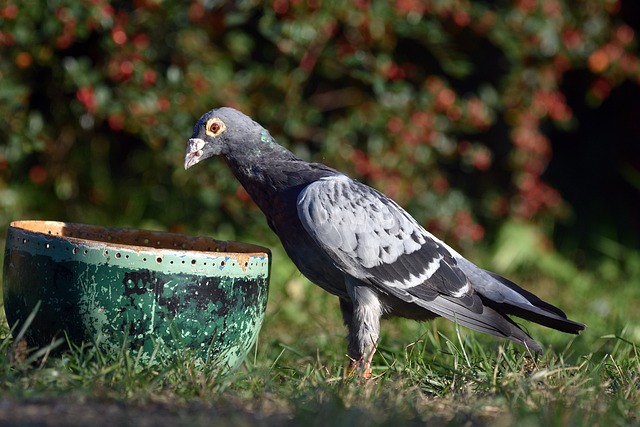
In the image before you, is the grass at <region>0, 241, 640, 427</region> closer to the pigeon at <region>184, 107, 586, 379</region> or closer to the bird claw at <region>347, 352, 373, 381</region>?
the bird claw at <region>347, 352, 373, 381</region>

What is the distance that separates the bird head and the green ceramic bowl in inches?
23.6

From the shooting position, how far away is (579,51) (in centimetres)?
570

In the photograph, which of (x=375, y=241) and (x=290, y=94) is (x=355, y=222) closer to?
(x=375, y=241)

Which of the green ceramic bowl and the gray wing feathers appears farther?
the gray wing feathers

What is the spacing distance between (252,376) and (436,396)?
655 millimetres

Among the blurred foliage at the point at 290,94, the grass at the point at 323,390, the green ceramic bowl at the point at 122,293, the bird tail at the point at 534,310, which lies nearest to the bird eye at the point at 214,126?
the green ceramic bowl at the point at 122,293

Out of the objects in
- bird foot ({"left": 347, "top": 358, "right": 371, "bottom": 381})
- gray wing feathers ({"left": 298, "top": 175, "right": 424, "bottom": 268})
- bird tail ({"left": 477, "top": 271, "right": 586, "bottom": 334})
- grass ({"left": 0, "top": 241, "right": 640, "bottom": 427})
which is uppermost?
gray wing feathers ({"left": 298, "top": 175, "right": 424, "bottom": 268})

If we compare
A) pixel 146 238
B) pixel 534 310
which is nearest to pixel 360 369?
pixel 534 310

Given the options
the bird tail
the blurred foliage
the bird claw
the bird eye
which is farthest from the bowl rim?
the blurred foliage

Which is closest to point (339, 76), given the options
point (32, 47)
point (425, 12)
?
point (425, 12)

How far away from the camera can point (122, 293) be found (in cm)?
288

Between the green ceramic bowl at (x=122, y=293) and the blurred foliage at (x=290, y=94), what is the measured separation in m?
1.88

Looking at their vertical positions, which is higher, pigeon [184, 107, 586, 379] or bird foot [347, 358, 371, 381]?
pigeon [184, 107, 586, 379]

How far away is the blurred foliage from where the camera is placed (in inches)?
187
